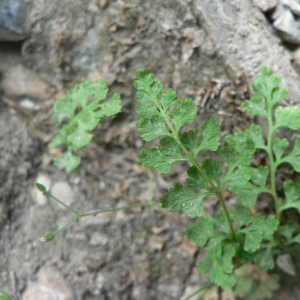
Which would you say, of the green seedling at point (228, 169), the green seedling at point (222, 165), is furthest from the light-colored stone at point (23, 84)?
the green seedling at point (228, 169)

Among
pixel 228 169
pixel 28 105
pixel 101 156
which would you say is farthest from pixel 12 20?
pixel 228 169

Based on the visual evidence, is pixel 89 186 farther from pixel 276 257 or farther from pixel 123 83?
pixel 276 257

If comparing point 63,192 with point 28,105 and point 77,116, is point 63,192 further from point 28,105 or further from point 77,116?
point 28,105

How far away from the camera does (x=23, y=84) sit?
276 centimetres

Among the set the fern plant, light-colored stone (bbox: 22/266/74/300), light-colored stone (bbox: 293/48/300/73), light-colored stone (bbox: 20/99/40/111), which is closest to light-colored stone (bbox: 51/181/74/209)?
the fern plant

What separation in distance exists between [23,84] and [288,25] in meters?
1.75

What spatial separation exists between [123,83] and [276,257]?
142cm

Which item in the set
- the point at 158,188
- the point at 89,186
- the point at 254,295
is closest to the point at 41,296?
the point at 89,186

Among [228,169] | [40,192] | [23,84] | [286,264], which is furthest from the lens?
[23,84]

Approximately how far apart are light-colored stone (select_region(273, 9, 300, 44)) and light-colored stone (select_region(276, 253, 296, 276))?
1.28m

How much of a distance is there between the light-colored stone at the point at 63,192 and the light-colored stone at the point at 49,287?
0.41 meters

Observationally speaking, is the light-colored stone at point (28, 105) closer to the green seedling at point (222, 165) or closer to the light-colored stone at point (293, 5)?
the green seedling at point (222, 165)

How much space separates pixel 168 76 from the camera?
2498mm

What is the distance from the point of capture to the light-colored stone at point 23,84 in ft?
9.04
